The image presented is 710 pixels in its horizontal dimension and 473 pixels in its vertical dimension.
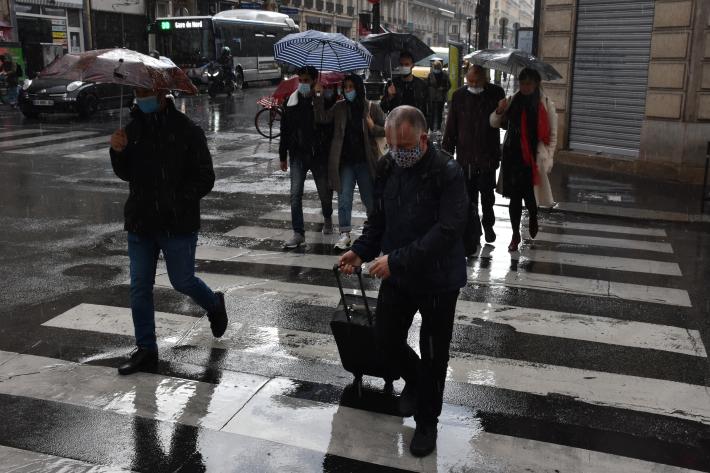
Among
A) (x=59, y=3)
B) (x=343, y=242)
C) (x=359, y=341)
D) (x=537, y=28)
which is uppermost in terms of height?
(x=59, y=3)

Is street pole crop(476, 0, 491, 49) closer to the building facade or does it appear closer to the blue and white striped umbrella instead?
the building facade

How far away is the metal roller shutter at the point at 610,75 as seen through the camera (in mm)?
14797

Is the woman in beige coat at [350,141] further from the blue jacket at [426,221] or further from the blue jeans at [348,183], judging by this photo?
the blue jacket at [426,221]

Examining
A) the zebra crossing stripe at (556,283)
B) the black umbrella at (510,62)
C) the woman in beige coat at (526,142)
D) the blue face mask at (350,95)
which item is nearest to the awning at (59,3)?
the blue face mask at (350,95)

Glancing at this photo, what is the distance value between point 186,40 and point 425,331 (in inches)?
1398

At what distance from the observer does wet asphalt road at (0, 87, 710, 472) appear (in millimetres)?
3969

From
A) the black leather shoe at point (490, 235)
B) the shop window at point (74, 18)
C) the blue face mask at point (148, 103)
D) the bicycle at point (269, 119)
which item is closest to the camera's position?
the blue face mask at point (148, 103)

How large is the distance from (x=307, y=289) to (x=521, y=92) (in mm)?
3057

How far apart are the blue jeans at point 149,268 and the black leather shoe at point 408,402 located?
170 centimetres

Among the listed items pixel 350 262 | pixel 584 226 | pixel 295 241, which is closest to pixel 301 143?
pixel 295 241

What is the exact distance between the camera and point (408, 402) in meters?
4.32

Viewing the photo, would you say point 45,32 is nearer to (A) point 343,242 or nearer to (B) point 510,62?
(A) point 343,242

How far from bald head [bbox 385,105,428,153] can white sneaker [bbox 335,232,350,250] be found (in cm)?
466

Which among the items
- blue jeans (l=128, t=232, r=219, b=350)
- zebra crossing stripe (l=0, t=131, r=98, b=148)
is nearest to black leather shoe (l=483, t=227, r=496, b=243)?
blue jeans (l=128, t=232, r=219, b=350)
